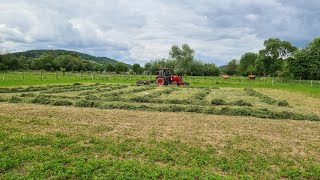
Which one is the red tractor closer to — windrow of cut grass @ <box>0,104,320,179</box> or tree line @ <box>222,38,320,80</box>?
windrow of cut grass @ <box>0,104,320,179</box>

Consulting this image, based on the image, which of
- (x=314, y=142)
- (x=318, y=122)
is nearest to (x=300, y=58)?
(x=318, y=122)

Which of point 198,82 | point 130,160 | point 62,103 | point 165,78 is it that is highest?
point 165,78

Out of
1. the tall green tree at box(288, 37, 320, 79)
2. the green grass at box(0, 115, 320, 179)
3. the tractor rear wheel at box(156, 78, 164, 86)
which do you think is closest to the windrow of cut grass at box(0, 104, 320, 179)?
the green grass at box(0, 115, 320, 179)

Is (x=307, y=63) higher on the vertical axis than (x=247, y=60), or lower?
lower

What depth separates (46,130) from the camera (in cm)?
746

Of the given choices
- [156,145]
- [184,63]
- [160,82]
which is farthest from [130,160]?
[184,63]

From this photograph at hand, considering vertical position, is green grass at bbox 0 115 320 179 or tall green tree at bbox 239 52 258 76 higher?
tall green tree at bbox 239 52 258 76

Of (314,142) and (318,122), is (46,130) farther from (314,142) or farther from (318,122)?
(318,122)

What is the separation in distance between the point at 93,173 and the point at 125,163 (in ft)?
2.26

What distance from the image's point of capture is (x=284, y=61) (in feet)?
207

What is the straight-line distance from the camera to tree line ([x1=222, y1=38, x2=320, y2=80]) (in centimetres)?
4428

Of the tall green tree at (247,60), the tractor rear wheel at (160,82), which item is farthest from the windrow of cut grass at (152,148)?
the tall green tree at (247,60)

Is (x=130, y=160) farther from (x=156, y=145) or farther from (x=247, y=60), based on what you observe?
(x=247, y=60)

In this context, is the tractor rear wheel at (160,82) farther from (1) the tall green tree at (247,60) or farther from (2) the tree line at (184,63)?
(1) the tall green tree at (247,60)
